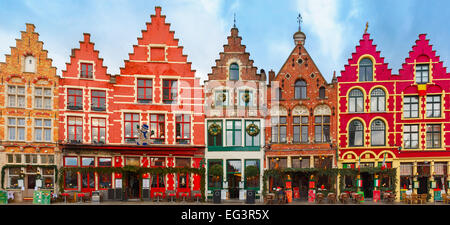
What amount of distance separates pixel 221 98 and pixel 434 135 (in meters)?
15.9

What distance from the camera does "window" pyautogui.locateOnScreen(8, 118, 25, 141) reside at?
2662 cm

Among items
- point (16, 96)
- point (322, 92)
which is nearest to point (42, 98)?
point (16, 96)

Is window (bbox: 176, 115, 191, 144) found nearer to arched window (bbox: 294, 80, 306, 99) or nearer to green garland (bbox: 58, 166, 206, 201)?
green garland (bbox: 58, 166, 206, 201)

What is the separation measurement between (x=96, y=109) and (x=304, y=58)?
16.0 metres

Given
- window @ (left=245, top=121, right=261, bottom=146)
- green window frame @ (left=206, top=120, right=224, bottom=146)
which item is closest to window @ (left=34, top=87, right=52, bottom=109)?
green window frame @ (left=206, top=120, right=224, bottom=146)

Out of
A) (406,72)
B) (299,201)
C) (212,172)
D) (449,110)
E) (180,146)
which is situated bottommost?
(299,201)

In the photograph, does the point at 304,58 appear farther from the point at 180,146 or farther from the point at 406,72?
the point at 180,146

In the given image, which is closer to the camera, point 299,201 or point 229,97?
point 299,201

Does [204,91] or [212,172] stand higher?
[204,91]

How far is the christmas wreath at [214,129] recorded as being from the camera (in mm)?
29000

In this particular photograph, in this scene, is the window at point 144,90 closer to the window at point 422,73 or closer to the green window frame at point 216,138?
the green window frame at point 216,138

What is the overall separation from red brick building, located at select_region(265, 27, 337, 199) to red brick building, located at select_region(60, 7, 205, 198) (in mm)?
5610

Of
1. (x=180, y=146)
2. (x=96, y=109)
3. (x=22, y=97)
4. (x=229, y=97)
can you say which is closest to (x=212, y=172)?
(x=180, y=146)

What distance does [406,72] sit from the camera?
2803 cm
